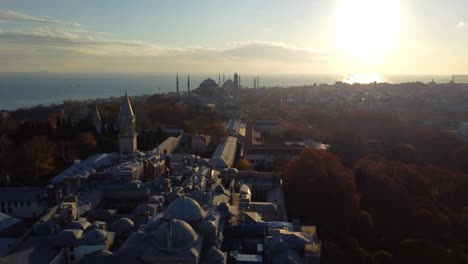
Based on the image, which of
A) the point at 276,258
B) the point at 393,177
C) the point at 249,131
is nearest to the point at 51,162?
the point at 276,258

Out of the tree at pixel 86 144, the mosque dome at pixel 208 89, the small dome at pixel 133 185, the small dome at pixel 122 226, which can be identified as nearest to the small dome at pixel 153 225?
the small dome at pixel 122 226

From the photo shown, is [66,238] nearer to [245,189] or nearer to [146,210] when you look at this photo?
[146,210]

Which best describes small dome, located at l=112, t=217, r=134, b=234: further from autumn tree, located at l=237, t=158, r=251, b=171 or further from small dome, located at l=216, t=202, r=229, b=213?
autumn tree, located at l=237, t=158, r=251, b=171

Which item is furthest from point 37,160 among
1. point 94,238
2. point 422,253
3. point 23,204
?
point 422,253

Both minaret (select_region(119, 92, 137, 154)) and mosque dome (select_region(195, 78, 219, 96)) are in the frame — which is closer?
minaret (select_region(119, 92, 137, 154))

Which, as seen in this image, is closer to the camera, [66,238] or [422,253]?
[66,238]

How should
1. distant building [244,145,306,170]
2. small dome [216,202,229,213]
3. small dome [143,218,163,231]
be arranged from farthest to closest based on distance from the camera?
1. distant building [244,145,306,170]
2. small dome [216,202,229,213]
3. small dome [143,218,163,231]

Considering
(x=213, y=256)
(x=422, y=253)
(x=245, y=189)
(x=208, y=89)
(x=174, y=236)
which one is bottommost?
(x=422, y=253)

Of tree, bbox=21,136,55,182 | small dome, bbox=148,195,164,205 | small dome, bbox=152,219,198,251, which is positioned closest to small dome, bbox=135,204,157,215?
small dome, bbox=148,195,164,205
